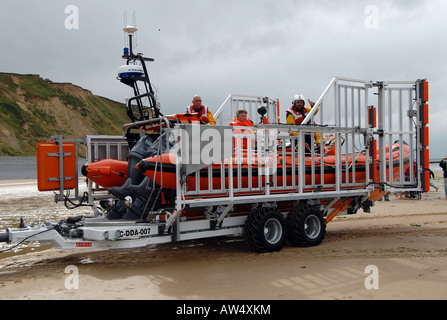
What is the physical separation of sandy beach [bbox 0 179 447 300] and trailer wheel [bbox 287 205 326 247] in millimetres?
175

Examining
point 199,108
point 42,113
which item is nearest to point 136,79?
point 199,108

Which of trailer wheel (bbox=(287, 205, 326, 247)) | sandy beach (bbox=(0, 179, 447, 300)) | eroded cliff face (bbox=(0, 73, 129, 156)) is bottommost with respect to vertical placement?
sandy beach (bbox=(0, 179, 447, 300))

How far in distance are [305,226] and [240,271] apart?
6.24 feet

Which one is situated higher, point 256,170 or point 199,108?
point 199,108

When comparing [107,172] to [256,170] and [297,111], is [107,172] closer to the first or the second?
[256,170]

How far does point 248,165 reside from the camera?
7.00 m

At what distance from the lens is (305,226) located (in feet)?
24.8

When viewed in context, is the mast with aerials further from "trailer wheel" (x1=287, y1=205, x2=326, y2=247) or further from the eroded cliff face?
the eroded cliff face

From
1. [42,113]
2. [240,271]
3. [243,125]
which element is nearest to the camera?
[240,271]

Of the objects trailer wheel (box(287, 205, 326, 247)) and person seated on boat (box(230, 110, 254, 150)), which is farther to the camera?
trailer wheel (box(287, 205, 326, 247))

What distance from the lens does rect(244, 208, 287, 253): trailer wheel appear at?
23.0 feet

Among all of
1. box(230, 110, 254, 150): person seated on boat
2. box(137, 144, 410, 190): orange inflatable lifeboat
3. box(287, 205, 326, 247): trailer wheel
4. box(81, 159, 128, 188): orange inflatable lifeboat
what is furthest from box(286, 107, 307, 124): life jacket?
A: box(81, 159, 128, 188): orange inflatable lifeboat
